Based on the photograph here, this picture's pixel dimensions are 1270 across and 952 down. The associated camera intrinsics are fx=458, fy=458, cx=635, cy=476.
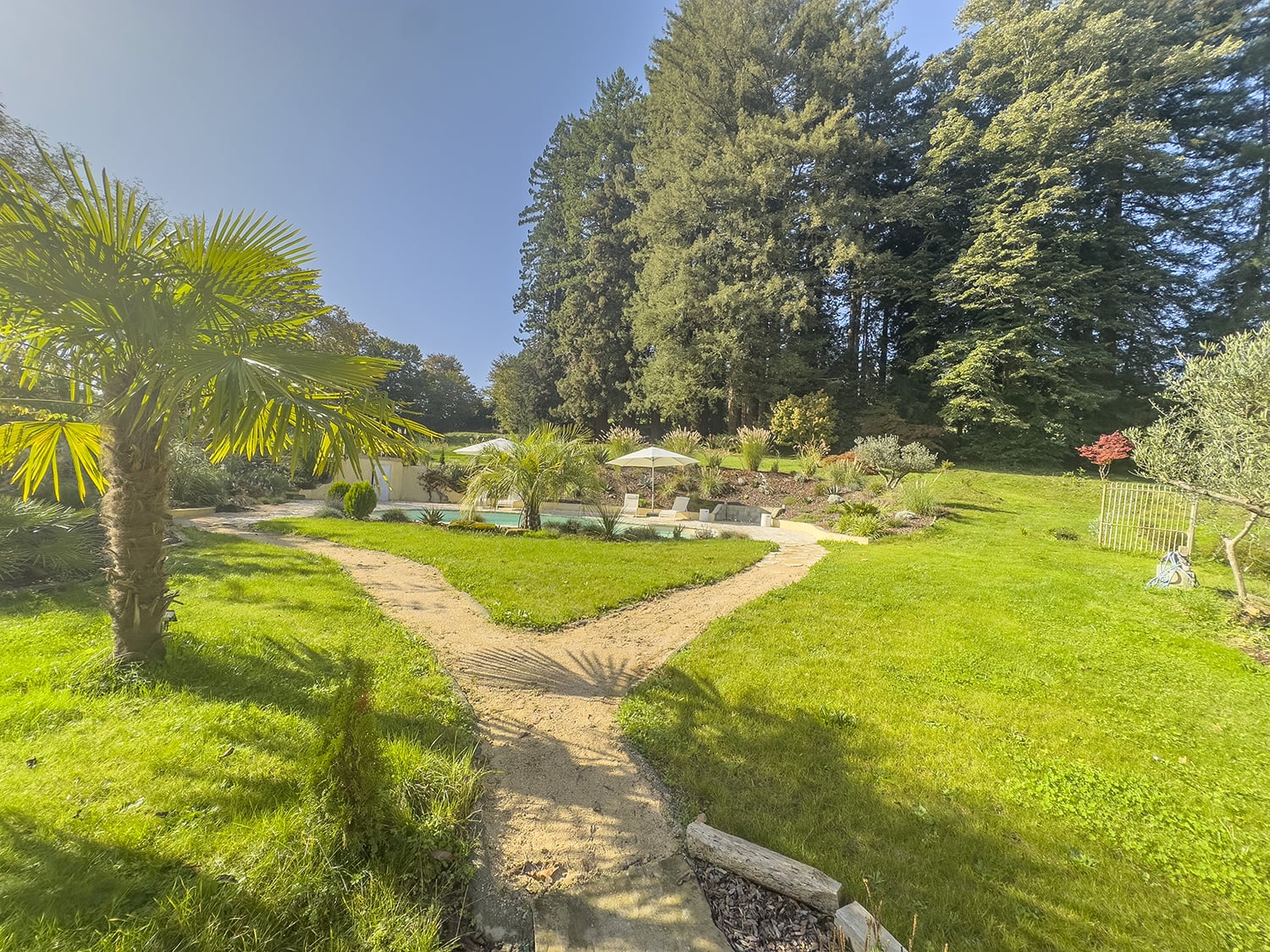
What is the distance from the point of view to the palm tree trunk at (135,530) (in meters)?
3.06

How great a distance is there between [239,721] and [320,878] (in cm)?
Answer: 156

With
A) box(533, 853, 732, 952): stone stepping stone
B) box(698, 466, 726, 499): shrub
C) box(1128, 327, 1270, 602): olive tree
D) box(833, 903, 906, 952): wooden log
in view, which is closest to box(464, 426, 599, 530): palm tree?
box(698, 466, 726, 499): shrub

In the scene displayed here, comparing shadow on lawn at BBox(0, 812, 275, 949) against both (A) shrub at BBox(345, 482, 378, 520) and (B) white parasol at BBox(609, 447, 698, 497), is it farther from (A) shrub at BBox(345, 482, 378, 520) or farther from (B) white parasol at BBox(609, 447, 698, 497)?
A: (B) white parasol at BBox(609, 447, 698, 497)

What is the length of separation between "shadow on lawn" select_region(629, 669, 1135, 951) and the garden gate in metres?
9.32

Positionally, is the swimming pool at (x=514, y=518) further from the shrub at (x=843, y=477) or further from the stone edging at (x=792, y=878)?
the stone edging at (x=792, y=878)

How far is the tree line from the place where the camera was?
17.6 metres

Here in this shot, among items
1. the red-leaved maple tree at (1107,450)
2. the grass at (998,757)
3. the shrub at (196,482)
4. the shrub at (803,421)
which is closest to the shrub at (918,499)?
the grass at (998,757)

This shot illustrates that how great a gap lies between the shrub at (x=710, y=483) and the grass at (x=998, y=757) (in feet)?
29.2

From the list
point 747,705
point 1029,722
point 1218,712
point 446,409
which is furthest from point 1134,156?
point 446,409

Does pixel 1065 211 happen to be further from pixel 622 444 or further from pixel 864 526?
pixel 622 444

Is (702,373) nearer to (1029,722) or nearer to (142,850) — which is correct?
(1029,722)

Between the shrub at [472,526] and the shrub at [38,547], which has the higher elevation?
the shrub at [38,547]

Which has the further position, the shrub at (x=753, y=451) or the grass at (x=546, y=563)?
the shrub at (x=753, y=451)

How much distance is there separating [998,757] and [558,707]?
3.05 meters
